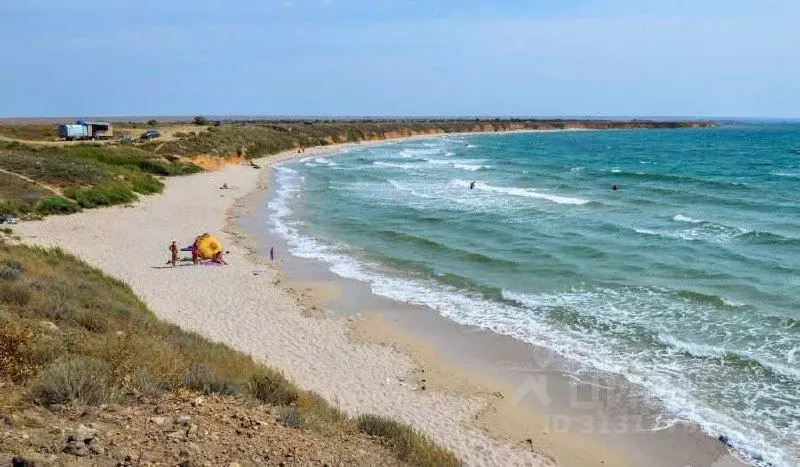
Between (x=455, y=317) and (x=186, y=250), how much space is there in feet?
35.1

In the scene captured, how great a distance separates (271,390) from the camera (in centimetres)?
832

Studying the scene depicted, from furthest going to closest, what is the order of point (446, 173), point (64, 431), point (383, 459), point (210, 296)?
point (446, 173)
point (210, 296)
point (383, 459)
point (64, 431)

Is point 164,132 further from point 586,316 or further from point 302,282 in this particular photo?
point 586,316

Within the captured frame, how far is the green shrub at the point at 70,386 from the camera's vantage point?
670 centimetres

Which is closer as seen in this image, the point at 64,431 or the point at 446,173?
Answer: the point at 64,431

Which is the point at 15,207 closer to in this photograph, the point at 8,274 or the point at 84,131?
the point at 8,274

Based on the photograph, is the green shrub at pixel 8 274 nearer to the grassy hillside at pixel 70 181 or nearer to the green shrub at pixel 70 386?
the green shrub at pixel 70 386

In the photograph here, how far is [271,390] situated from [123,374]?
1.84 m

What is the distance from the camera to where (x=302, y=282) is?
20078mm

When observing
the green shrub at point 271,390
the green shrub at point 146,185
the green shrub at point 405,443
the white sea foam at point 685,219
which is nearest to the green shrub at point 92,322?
the green shrub at point 271,390

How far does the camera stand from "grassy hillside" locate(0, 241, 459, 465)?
6.78 m

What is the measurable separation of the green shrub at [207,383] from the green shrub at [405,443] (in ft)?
5.64

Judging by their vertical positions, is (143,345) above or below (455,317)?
above

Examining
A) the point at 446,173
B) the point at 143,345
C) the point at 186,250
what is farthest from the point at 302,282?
the point at 446,173
